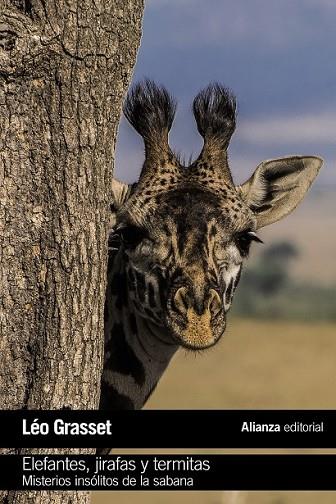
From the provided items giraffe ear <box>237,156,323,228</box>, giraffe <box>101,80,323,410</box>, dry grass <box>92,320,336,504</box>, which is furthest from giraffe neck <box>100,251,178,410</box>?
dry grass <box>92,320,336,504</box>

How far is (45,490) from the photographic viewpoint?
5676 mm

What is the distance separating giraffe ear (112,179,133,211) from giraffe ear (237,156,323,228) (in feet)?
2.50

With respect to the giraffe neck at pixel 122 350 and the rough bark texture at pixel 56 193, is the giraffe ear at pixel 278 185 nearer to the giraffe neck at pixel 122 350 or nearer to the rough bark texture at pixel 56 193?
the giraffe neck at pixel 122 350

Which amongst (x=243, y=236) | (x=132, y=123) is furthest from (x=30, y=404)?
(x=132, y=123)

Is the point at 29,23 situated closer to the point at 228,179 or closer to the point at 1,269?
the point at 1,269

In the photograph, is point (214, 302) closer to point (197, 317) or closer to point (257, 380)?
point (197, 317)

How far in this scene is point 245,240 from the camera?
22.4 feet

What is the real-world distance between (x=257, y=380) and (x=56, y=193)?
82.9 feet

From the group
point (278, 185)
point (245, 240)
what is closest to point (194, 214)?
point (245, 240)

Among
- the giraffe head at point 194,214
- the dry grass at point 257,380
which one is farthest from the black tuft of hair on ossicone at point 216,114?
the dry grass at point 257,380

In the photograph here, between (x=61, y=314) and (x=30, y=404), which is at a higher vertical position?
(x=61, y=314)

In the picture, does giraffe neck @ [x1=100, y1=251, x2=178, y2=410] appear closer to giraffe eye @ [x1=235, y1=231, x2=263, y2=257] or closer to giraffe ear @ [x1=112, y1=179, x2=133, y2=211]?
giraffe ear @ [x1=112, y1=179, x2=133, y2=211]

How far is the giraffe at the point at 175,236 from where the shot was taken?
6.33 m

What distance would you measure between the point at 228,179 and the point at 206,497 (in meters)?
10.4
